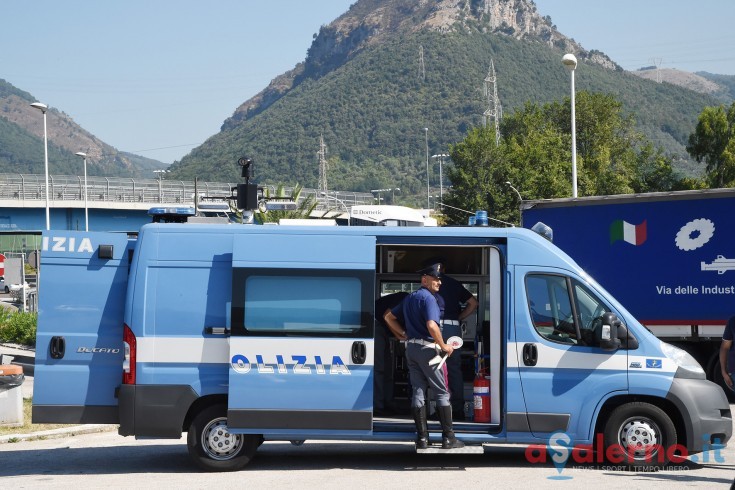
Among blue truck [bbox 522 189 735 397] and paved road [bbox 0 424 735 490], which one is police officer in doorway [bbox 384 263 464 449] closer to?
paved road [bbox 0 424 735 490]

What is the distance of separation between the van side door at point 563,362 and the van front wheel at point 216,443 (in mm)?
2705

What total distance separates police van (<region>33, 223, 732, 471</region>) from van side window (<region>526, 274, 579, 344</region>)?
13mm

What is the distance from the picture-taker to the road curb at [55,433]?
12.9m

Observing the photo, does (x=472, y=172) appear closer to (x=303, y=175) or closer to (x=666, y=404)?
(x=666, y=404)

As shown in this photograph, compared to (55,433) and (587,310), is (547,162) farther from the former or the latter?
(587,310)

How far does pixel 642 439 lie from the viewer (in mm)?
9609

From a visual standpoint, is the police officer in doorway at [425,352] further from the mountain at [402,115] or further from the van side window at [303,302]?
the mountain at [402,115]

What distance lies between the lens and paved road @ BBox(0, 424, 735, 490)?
9031mm

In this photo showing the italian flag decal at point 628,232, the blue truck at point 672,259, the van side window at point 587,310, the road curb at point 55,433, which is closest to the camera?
the van side window at point 587,310

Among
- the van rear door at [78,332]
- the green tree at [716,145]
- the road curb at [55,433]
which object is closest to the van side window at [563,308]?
the van rear door at [78,332]

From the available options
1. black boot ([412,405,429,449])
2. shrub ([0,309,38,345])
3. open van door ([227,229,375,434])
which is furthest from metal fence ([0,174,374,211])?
black boot ([412,405,429,449])

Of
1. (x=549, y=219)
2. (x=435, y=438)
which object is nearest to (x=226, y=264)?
(x=435, y=438)

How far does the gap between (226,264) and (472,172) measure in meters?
57.6

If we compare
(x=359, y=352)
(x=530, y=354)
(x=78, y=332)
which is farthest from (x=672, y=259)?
(x=78, y=332)
